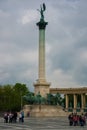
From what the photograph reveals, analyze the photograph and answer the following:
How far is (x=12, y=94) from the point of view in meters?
130

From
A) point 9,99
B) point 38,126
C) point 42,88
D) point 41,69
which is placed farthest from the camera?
point 9,99

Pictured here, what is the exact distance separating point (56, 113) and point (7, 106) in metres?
43.0

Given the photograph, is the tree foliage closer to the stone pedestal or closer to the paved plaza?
the stone pedestal

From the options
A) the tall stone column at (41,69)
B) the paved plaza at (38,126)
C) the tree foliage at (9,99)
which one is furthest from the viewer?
the tree foliage at (9,99)

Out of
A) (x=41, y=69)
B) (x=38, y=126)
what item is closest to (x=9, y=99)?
(x=41, y=69)

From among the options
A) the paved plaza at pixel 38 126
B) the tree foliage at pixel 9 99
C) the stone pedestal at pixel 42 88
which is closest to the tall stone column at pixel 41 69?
the stone pedestal at pixel 42 88

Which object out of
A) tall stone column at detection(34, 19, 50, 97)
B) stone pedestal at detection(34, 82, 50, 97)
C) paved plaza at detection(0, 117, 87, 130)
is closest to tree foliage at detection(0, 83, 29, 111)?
tall stone column at detection(34, 19, 50, 97)

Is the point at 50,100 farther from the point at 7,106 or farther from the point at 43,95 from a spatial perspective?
the point at 7,106

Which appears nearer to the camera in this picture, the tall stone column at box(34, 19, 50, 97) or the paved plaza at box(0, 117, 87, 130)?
the paved plaza at box(0, 117, 87, 130)

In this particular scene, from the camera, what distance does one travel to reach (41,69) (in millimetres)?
88625

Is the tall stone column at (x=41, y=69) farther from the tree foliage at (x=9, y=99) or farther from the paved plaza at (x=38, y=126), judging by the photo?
the tree foliage at (x=9, y=99)

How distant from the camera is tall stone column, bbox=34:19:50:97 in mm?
87000

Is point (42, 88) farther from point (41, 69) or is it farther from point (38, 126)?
point (38, 126)

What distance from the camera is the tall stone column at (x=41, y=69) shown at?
87.0 meters
